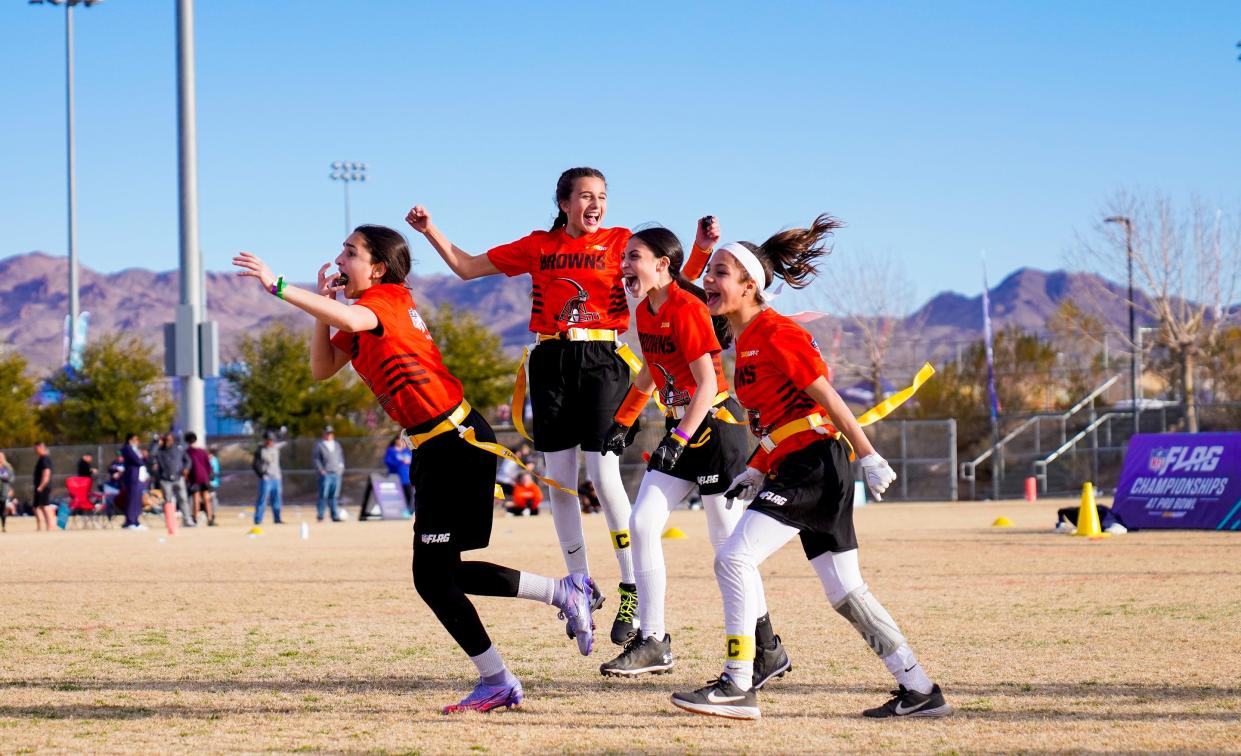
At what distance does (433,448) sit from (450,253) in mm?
1883

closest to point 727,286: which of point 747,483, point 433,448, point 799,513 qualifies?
point 747,483

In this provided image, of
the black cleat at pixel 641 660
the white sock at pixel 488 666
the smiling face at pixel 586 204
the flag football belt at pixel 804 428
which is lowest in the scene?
the black cleat at pixel 641 660

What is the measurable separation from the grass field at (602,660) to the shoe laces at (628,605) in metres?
0.30

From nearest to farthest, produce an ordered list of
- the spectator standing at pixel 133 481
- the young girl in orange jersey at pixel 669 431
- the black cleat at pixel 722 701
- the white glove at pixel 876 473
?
1. the white glove at pixel 876 473
2. the black cleat at pixel 722 701
3. the young girl in orange jersey at pixel 669 431
4. the spectator standing at pixel 133 481

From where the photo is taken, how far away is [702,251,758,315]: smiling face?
6480mm

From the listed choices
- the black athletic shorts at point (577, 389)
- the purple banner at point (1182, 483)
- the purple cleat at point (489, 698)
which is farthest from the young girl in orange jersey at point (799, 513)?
the purple banner at point (1182, 483)

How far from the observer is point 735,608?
6090 mm

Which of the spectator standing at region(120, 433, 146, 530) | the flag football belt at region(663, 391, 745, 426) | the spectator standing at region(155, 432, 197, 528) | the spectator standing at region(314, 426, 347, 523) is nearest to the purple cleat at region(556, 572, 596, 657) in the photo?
the flag football belt at region(663, 391, 745, 426)

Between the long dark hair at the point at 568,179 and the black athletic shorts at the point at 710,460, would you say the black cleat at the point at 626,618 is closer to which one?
the black athletic shorts at the point at 710,460

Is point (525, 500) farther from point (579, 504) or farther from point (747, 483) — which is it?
Answer: point (747, 483)

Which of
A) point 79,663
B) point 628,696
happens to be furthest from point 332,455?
point 628,696

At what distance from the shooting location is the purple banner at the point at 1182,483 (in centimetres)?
1886

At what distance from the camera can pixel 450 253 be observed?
7934mm

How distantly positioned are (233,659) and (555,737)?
10.1 ft
